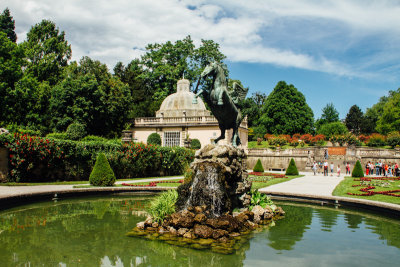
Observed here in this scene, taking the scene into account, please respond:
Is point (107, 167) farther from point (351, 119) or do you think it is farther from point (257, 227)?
point (351, 119)

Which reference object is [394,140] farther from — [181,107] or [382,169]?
[181,107]

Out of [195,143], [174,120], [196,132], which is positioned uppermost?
[174,120]

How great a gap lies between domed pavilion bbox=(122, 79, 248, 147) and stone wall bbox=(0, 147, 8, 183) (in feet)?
62.5

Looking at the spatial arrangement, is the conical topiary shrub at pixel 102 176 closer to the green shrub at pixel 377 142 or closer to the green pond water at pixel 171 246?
the green pond water at pixel 171 246

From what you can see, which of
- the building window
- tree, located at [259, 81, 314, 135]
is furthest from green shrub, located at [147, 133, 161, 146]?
tree, located at [259, 81, 314, 135]

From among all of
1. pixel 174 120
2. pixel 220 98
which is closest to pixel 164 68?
pixel 174 120

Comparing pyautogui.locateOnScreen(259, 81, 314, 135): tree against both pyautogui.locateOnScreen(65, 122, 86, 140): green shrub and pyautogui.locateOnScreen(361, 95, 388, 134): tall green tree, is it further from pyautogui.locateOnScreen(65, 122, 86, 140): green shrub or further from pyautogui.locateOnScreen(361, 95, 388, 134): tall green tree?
pyautogui.locateOnScreen(65, 122, 86, 140): green shrub

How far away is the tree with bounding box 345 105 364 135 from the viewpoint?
7479cm

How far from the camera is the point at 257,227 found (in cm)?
871

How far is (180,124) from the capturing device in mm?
38656

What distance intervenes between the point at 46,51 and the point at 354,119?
67.7m

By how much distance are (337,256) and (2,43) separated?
1445 inches

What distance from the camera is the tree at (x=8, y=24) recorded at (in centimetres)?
4947

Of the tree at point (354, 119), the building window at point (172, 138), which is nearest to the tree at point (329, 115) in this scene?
the tree at point (354, 119)
